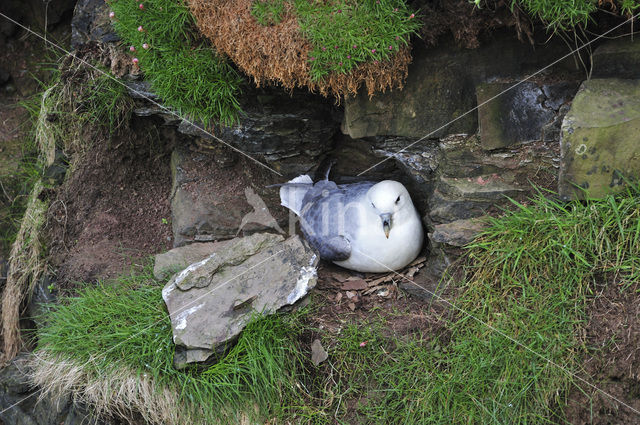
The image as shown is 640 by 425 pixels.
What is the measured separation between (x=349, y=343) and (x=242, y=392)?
0.61 metres

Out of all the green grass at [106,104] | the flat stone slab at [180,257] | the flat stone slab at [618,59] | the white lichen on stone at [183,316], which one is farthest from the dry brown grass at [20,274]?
the flat stone slab at [618,59]

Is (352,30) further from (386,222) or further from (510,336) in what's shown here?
(510,336)

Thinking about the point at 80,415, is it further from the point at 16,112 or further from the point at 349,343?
the point at 16,112

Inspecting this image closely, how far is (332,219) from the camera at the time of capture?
345 centimetres

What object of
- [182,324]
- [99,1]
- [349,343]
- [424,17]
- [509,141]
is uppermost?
[99,1]

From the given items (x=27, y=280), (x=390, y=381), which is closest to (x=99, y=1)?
(x=27, y=280)

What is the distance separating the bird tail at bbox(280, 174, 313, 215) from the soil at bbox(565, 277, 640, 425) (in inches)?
76.8

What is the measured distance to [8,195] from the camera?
4.58 metres

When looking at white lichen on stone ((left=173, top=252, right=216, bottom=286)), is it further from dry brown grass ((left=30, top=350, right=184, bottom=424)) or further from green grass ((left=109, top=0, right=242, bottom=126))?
green grass ((left=109, top=0, right=242, bottom=126))

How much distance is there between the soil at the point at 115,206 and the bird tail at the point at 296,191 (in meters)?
0.95

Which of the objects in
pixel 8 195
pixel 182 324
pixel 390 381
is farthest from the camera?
pixel 8 195

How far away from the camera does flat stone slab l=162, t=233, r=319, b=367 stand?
294cm

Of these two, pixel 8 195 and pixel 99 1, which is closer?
pixel 99 1

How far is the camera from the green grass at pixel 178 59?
3.24 metres
